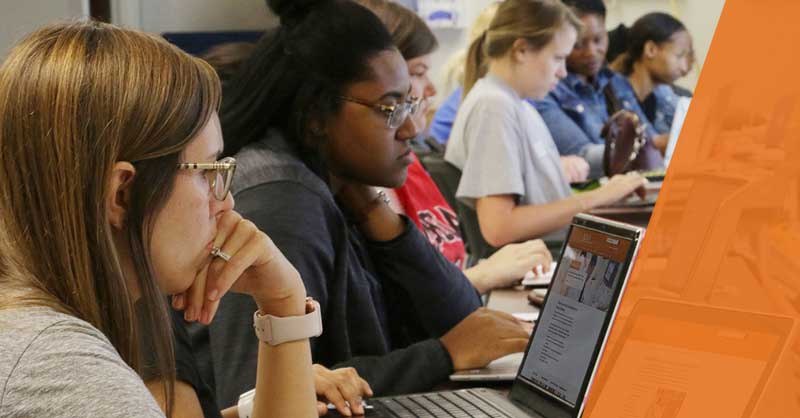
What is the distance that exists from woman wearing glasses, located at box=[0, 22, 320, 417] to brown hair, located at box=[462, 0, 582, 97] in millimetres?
2352

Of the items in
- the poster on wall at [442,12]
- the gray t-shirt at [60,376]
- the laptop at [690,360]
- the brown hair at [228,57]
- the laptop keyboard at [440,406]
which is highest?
the laptop at [690,360]

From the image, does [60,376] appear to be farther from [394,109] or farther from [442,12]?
[442,12]

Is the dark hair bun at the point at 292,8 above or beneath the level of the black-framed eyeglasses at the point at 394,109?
above

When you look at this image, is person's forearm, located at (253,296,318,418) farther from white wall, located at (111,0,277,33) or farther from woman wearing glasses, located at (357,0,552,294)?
woman wearing glasses, located at (357,0,552,294)

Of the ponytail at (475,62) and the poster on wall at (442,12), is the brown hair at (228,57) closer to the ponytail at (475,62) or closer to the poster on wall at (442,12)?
the ponytail at (475,62)

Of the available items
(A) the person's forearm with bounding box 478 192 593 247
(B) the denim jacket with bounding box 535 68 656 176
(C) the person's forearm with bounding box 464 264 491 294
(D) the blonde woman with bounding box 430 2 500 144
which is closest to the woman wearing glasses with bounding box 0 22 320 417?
(C) the person's forearm with bounding box 464 264 491 294

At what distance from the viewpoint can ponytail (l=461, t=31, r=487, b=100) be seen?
3.50 meters

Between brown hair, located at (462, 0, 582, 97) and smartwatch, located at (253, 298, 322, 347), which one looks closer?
smartwatch, located at (253, 298, 322, 347)

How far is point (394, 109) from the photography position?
1.83 metres

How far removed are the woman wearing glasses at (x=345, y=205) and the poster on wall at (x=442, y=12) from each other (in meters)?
4.10

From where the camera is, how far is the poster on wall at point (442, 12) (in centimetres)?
600
